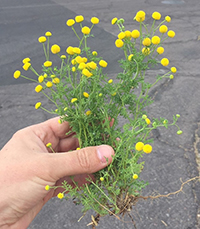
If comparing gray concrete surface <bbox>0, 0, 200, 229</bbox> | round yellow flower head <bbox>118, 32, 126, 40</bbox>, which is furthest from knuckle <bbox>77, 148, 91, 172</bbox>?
gray concrete surface <bbox>0, 0, 200, 229</bbox>

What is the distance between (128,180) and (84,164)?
0.29m

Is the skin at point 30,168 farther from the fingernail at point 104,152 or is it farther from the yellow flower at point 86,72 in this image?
the yellow flower at point 86,72

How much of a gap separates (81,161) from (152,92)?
2744mm

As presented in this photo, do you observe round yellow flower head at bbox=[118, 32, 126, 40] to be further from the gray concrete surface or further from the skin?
the gray concrete surface

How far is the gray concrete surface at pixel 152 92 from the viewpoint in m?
2.63

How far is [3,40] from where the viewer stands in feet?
19.4

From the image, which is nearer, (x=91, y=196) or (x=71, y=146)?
(x=91, y=196)

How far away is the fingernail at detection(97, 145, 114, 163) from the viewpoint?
1602mm

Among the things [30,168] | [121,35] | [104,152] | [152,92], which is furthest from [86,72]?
[152,92]

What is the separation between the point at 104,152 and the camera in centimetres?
161

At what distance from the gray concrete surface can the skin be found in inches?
31.0

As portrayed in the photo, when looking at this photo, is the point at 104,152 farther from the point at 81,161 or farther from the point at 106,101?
the point at 106,101

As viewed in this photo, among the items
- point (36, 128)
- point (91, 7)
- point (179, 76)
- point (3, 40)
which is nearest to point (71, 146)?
point (36, 128)

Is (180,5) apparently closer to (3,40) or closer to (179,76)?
(179,76)
